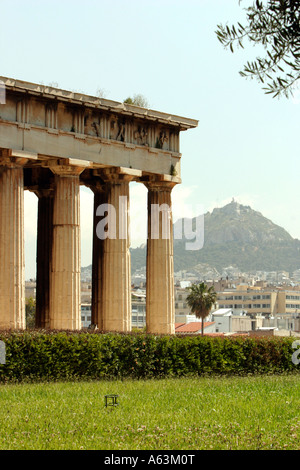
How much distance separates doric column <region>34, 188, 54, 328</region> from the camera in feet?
159

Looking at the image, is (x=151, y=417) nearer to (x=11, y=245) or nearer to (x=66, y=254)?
(x=11, y=245)

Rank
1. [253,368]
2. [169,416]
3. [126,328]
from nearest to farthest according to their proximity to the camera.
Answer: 1. [169,416]
2. [253,368]
3. [126,328]

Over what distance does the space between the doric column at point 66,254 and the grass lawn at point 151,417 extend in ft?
33.3

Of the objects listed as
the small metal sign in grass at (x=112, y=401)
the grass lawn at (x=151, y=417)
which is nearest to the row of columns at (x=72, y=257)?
the grass lawn at (x=151, y=417)

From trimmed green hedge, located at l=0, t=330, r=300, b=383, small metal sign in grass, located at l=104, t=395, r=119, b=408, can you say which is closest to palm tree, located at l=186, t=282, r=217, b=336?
trimmed green hedge, located at l=0, t=330, r=300, b=383

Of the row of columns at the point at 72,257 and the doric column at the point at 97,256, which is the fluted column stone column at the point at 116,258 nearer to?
the row of columns at the point at 72,257

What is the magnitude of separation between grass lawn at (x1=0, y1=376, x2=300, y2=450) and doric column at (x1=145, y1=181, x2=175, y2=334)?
14.6 meters

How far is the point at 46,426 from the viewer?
69.0ft

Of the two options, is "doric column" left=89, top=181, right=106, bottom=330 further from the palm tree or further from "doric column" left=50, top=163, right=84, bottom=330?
the palm tree

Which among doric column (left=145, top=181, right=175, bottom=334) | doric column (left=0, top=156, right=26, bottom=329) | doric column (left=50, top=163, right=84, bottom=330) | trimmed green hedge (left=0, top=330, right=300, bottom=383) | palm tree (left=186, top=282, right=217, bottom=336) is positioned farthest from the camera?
palm tree (left=186, top=282, right=217, bottom=336)

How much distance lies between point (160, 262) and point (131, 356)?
1139cm
